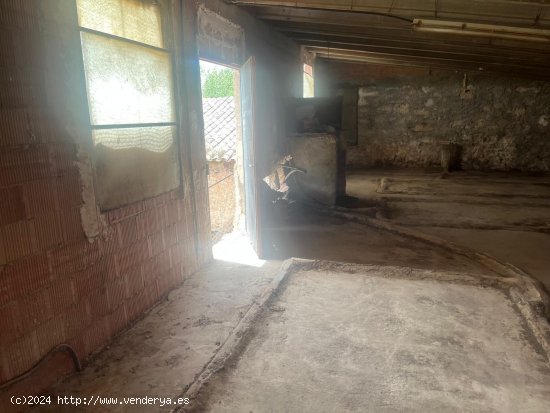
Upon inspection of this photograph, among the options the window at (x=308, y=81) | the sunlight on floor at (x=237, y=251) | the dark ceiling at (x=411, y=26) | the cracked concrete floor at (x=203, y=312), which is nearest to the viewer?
the cracked concrete floor at (x=203, y=312)

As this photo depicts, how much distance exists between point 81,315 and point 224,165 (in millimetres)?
6426

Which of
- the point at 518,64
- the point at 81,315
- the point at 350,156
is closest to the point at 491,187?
the point at 518,64

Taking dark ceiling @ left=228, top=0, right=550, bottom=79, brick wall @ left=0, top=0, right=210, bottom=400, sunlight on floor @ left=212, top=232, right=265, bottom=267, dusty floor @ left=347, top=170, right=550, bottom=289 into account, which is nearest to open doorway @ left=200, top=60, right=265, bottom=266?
sunlight on floor @ left=212, top=232, right=265, bottom=267

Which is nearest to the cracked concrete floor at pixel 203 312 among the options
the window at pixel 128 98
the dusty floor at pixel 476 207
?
the dusty floor at pixel 476 207

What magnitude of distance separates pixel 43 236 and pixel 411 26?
5.14 metres

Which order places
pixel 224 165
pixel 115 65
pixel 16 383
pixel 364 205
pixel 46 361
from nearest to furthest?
pixel 16 383 < pixel 46 361 < pixel 115 65 < pixel 364 205 < pixel 224 165

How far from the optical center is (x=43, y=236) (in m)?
2.40

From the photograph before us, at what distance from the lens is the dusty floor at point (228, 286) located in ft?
8.34

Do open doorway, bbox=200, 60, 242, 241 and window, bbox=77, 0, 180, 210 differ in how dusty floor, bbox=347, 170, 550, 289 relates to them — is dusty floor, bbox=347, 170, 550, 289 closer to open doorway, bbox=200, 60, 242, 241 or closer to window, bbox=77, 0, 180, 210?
open doorway, bbox=200, 60, 242, 241

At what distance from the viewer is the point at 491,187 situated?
893 centimetres

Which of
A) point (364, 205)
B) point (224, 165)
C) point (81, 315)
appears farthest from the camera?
point (224, 165)

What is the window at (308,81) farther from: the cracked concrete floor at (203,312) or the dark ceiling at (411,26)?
the cracked concrete floor at (203,312)

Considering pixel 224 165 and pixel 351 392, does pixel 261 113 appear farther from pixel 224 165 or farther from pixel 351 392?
pixel 351 392

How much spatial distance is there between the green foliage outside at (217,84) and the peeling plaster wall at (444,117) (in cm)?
1281
